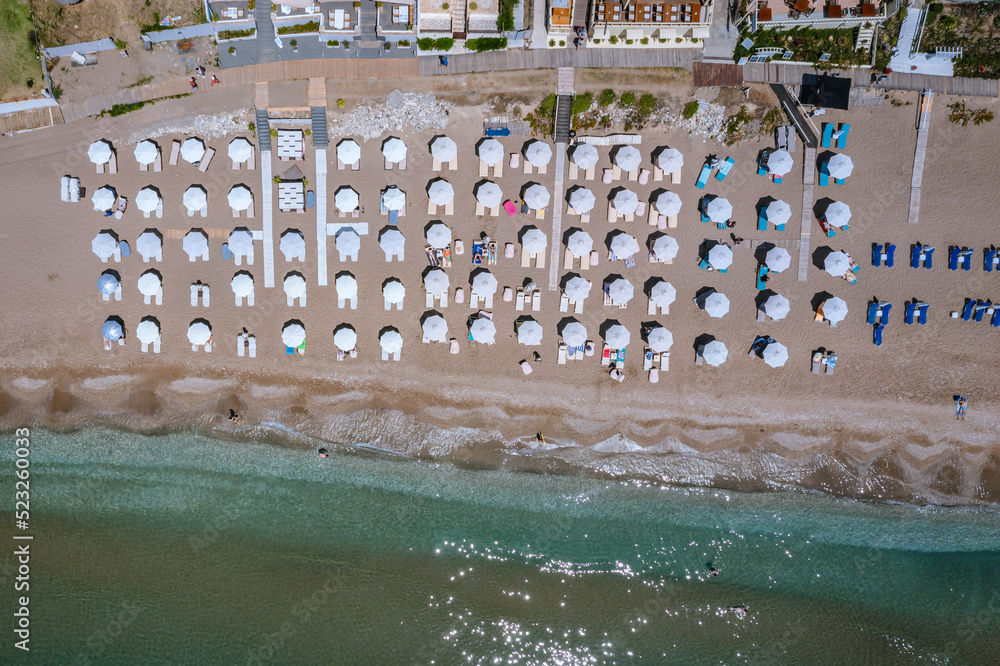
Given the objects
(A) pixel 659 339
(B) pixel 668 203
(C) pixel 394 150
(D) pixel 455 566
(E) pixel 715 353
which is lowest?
(D) pixel 455 566

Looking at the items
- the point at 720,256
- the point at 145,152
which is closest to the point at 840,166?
the point at 720,256

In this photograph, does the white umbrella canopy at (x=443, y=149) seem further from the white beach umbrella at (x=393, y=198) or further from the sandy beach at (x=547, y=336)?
the white beach umbrella at (x=393, y=198)

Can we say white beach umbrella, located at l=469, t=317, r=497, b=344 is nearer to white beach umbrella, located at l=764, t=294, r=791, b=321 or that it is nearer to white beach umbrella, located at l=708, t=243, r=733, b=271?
white beach umbrella, located at l=708, t=243, r=733, b=271

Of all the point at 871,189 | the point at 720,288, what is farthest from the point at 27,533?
the point at 871,189

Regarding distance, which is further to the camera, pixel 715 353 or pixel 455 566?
pixel 455 566

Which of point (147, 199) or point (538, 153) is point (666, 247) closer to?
point (538, 153)

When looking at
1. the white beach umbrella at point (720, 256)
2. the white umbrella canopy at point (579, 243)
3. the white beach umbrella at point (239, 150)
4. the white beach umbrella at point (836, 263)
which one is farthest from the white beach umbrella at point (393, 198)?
the white beach umbrella at point (836, 263)
